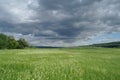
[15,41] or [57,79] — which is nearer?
[57,79]

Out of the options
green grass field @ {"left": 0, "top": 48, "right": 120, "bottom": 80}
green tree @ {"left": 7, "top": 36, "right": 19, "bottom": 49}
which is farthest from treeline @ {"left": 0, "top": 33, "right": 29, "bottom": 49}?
green grass field @ {"left": 0, "top": 48, "right": 120, "bottom": 80}

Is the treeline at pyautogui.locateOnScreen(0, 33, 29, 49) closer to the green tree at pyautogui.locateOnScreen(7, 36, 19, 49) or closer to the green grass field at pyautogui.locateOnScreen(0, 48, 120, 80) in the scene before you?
the green tree at pyautogui.locateOnScreen(7, 36, 19, 49)

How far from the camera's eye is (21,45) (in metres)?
143

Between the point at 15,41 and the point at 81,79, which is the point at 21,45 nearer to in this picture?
the point at 15,41

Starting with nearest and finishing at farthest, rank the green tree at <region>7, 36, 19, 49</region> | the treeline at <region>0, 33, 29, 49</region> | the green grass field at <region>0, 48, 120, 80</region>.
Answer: the green grass field at <region>0, 48, 120, 80</region> < the treeline at <region>0, 33, 29, 49</region> < the green tree at <region>7, 36, 19, 49</region>

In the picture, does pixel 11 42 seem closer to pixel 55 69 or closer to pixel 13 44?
pixel 13 44

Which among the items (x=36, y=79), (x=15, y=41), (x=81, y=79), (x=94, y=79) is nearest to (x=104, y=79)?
(x=94, y=79)

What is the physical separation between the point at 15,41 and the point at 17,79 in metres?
132

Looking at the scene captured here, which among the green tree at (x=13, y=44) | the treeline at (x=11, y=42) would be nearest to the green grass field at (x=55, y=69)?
the treeline at (x=11, y=42)

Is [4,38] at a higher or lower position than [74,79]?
higher

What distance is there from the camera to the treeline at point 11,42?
130900mm

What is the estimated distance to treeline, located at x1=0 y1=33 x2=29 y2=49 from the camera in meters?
131

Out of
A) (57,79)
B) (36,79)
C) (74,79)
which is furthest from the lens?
(74,79)

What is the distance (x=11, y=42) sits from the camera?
136000 millimetres
